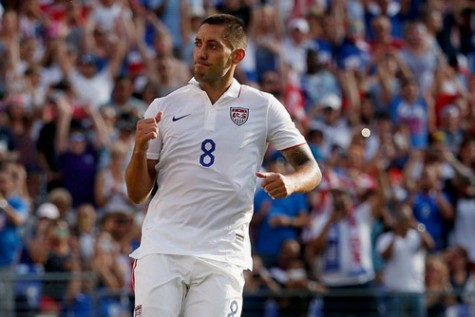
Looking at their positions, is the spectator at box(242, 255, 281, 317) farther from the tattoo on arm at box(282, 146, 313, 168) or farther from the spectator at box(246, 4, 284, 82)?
the tattoo on arm at box(282, 146, 313, 168)

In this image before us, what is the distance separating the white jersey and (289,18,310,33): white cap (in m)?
10.2

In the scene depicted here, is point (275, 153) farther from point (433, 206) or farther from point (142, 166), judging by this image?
point (142, 166)

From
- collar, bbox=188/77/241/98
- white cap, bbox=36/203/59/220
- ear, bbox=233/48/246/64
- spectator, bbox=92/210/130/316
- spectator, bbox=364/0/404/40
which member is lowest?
spectator, bbox=92/210/130/316

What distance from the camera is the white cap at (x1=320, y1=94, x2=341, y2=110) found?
1623 centimetres

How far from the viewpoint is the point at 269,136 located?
24.8 feet

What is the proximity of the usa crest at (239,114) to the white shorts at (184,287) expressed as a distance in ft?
2.95

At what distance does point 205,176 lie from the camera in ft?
24.0

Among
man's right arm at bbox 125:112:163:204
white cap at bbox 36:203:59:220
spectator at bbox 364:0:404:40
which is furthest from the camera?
spectator at bbox 364:0:404:40

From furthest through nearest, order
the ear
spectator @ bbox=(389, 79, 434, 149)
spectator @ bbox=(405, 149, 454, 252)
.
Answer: spectator @ bbox=(389, 79, 434, 149), spectator @ bbox=(405, 149, 454, 252), the ear

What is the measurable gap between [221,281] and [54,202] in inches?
278

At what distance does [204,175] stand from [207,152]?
0.14 m

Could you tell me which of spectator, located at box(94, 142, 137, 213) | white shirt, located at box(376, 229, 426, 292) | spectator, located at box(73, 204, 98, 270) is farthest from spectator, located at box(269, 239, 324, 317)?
spectator, located at box(73, 204, 98, 270)

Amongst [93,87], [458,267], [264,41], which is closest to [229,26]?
[458,267]

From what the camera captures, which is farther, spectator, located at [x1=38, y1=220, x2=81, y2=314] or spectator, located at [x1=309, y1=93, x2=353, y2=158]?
spectator, located at [x1=309, y1=93, x2=353, y2=158]
